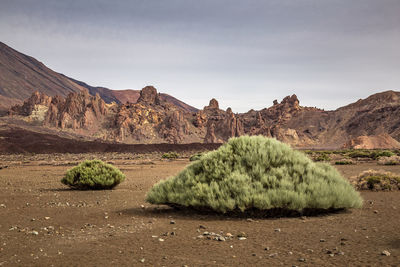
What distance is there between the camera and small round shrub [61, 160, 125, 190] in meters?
16.0

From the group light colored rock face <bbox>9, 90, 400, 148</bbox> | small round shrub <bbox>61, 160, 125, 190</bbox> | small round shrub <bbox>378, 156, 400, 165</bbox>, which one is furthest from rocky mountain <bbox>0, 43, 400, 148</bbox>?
small round shrub <bbox>61, 160, 125, 190</bbox>

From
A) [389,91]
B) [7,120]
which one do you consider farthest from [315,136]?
[7,120]

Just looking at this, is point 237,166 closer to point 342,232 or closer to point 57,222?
point 342,232

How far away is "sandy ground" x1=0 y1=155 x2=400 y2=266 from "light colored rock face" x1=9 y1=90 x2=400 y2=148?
413ft

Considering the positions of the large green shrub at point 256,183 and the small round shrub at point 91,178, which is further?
the small round shrub at point 91,178

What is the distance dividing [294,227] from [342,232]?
991 millimetres

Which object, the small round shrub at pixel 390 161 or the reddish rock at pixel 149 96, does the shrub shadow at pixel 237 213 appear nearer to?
the small round shrub at pixel 390 161

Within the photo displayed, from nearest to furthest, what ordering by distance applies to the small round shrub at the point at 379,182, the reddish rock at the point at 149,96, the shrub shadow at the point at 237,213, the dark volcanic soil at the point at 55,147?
the shrub shadow at the point at 237,213 → the small round shrub at the point at 379,182 → the dark volcanic soil at the point at 55,147 → the reddish rock at the point at 149,96

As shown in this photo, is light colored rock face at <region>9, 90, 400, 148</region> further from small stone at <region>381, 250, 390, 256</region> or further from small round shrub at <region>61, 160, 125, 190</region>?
small stone at <region>381, 250, 390, 256</region>

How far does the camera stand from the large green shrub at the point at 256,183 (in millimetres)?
8547

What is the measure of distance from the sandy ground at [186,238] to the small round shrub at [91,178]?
16.7 feet

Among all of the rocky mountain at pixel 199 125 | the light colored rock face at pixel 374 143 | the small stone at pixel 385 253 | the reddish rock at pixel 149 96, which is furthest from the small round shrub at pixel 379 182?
the reddish rock at pixel 149 96

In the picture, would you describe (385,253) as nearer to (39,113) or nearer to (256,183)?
(256,183)

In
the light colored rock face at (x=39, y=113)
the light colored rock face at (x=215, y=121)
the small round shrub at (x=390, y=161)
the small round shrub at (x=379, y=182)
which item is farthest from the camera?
the light colored rock face at (x=39, y=113)
